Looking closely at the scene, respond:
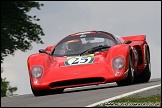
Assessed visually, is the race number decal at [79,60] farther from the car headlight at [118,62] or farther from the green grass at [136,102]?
the green grass at [136,102]

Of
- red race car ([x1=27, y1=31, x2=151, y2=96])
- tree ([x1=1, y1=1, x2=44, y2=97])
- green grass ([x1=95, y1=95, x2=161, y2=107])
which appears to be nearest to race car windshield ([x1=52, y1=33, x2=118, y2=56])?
red race car ([x1=27, y1=31, x2=151, y2=96])

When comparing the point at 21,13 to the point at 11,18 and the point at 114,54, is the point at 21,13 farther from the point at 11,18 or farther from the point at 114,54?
the point at 114,54

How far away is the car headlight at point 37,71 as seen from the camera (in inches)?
532

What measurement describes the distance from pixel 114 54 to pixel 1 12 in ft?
113

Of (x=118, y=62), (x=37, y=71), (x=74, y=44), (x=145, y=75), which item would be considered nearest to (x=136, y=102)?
(x=118, y=62)

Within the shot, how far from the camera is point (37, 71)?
13.6 meters

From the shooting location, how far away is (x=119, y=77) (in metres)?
13.2

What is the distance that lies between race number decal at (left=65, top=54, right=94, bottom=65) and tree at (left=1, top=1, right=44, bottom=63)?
31.0 metres

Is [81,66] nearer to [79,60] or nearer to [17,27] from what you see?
[79,60]

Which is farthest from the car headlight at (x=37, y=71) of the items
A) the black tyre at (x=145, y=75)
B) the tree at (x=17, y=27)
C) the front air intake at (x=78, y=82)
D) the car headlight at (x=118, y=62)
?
the tree at (x=17, y=27)

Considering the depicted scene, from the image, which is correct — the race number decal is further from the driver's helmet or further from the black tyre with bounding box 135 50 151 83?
the black tyre with bounding box 135 50 151 83

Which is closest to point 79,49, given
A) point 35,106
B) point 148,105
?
point 35,106

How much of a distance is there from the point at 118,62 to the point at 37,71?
1811 millimetres

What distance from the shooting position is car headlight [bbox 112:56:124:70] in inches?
523
